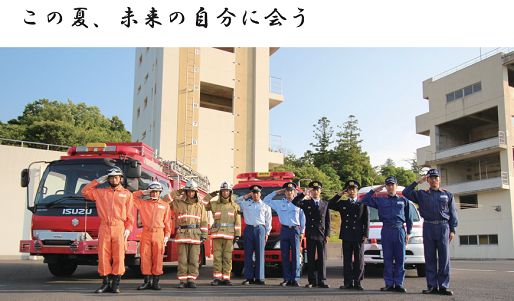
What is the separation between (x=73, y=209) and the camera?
8.59m

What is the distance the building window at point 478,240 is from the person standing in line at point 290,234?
2929 centimetres

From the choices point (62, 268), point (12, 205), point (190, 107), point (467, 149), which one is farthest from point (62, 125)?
point (467, 149)

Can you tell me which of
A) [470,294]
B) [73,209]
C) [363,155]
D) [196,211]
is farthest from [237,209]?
[363,155]

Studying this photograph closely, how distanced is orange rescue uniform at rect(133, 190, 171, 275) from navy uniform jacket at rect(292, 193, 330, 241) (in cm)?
270

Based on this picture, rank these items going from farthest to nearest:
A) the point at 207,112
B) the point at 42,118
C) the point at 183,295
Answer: the point at 42,118 < the point at 207,112 < the point at 183,295

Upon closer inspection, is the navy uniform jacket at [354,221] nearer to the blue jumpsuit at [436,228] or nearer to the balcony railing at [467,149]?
the blue jumpsuit at [436,228]

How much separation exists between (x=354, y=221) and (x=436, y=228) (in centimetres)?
152

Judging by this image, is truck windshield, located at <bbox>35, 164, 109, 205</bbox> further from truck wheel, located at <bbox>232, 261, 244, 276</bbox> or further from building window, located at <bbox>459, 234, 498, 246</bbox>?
building window, located at <bbox>459, 234, 498, 246</bbox>

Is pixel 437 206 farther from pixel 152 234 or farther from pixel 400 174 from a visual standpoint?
pixel 400 174

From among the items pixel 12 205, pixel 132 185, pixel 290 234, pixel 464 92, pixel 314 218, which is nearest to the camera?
pixel 132 185

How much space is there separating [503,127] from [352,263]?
29646 mm

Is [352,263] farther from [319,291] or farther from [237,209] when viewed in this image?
[237,209]

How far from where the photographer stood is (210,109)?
26.8 metres

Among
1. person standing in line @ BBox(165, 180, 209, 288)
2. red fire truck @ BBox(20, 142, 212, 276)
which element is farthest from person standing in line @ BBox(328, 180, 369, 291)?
red fire truck @ BBox(20, 142, 212, 276)
